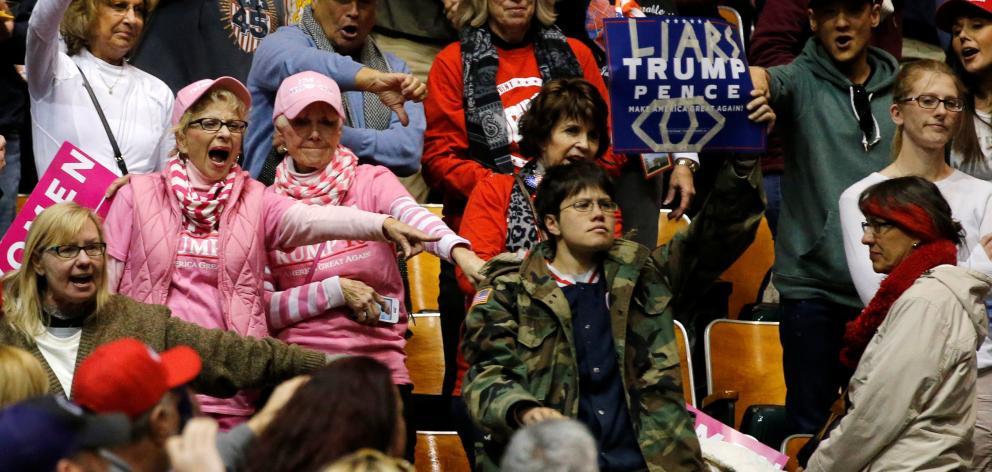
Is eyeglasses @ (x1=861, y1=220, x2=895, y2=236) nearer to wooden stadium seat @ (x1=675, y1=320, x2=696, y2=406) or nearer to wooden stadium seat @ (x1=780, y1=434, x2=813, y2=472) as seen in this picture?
wooden stadium seat @ (x1=780, y1=434, x2=813, y2=472)

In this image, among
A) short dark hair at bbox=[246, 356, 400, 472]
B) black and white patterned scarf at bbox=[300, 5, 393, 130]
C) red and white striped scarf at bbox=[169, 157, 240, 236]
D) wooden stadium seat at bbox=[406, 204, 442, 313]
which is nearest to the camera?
short dark hair at bbox=[246, 356, 400, 472]

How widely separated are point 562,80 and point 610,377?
1.33m

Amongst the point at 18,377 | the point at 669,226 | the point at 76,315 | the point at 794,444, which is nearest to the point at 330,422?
the point at 18,377

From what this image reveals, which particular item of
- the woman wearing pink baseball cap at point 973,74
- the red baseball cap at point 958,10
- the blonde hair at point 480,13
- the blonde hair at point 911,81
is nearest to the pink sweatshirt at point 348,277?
the blonde hair at point 480,13

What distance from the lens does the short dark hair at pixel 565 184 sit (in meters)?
4.91

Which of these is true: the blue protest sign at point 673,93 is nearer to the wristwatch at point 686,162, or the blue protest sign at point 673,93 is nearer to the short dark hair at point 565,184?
the short dark hair at point 565,184

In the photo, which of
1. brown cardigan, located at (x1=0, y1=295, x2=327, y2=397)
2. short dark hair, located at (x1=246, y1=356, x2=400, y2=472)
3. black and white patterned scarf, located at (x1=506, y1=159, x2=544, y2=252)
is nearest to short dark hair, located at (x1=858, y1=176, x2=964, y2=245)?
black and white patterned scarf, located at (x1=506, y1=159, x2=544, y2=252)

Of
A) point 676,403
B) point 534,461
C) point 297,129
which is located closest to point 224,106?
point 297,129

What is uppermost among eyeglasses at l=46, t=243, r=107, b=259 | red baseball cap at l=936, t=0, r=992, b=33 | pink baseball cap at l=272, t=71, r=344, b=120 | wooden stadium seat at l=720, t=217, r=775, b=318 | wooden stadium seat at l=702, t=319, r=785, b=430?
red baseball cap at l=936, t=0, r=992, b=33

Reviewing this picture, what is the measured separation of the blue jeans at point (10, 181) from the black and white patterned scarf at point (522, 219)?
1962 millimetres

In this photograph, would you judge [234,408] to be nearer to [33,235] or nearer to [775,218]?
[33,235]

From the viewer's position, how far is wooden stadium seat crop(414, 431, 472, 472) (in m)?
5.61

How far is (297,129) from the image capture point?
17.7ft

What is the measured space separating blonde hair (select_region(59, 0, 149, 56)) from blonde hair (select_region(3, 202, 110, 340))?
1.44 metres
